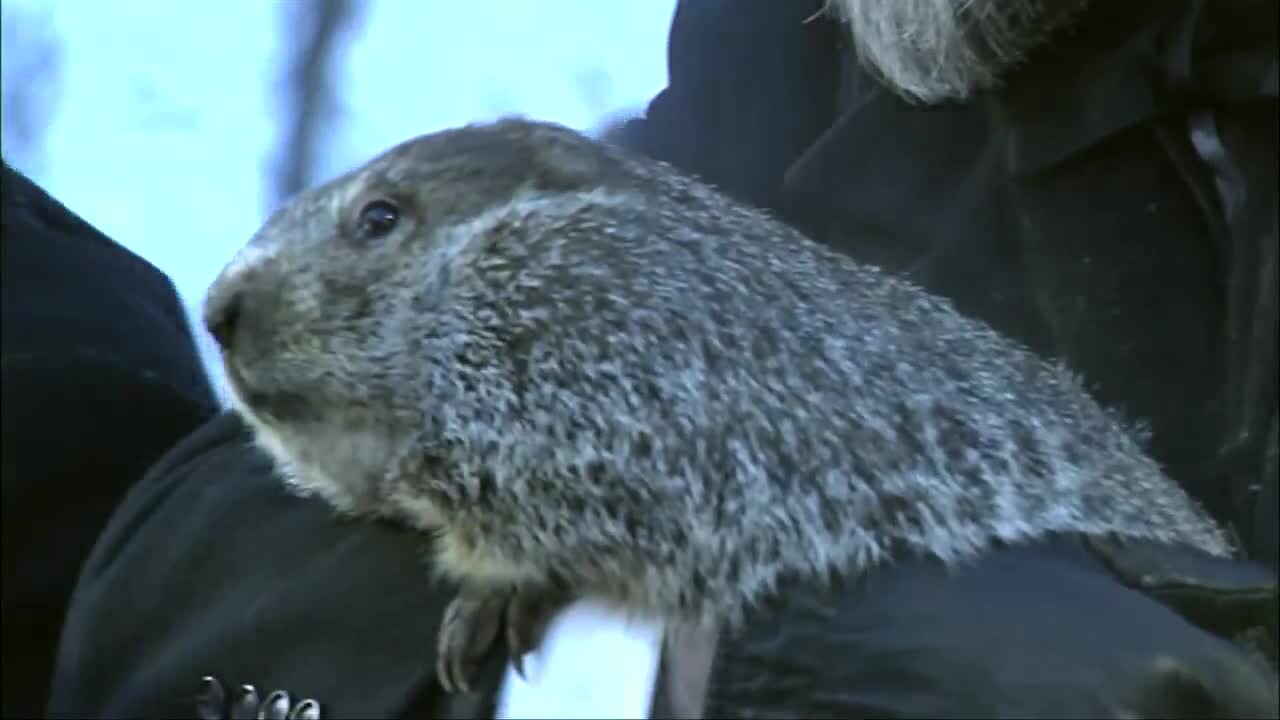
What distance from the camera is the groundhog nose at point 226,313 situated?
3.19ft

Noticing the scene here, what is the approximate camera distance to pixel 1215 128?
1217 mm

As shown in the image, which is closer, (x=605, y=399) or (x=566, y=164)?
(x=605, y=399)

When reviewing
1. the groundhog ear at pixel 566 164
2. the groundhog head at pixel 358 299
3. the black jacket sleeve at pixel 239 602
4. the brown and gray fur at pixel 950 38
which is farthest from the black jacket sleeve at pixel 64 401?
the brown and gray fur at pixel 950 38

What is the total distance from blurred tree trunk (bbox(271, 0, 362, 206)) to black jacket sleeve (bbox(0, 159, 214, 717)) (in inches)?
18.1

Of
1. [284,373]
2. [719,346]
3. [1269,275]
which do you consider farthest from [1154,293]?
[284,373]

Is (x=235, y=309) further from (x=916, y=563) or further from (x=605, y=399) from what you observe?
(x=916, y=563)

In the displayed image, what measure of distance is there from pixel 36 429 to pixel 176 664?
21 cm

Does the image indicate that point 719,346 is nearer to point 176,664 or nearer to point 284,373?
point 284,373

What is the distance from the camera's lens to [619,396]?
92cm

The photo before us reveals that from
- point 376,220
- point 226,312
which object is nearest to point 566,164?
point 376,220

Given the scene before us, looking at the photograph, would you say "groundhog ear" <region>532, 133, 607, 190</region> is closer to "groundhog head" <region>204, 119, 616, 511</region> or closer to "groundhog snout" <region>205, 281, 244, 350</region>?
"groundhog head" <region>204, 119, 616, 511</region>

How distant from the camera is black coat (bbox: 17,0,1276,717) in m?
0.87

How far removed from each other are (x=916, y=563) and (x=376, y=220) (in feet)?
1.25

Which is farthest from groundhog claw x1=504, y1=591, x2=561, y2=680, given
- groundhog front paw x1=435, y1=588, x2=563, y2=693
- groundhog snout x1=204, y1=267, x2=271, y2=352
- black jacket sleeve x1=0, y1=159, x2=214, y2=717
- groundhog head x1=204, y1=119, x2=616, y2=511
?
black jacket sleeve x1=0, y1=159, x2=214, y2=717
